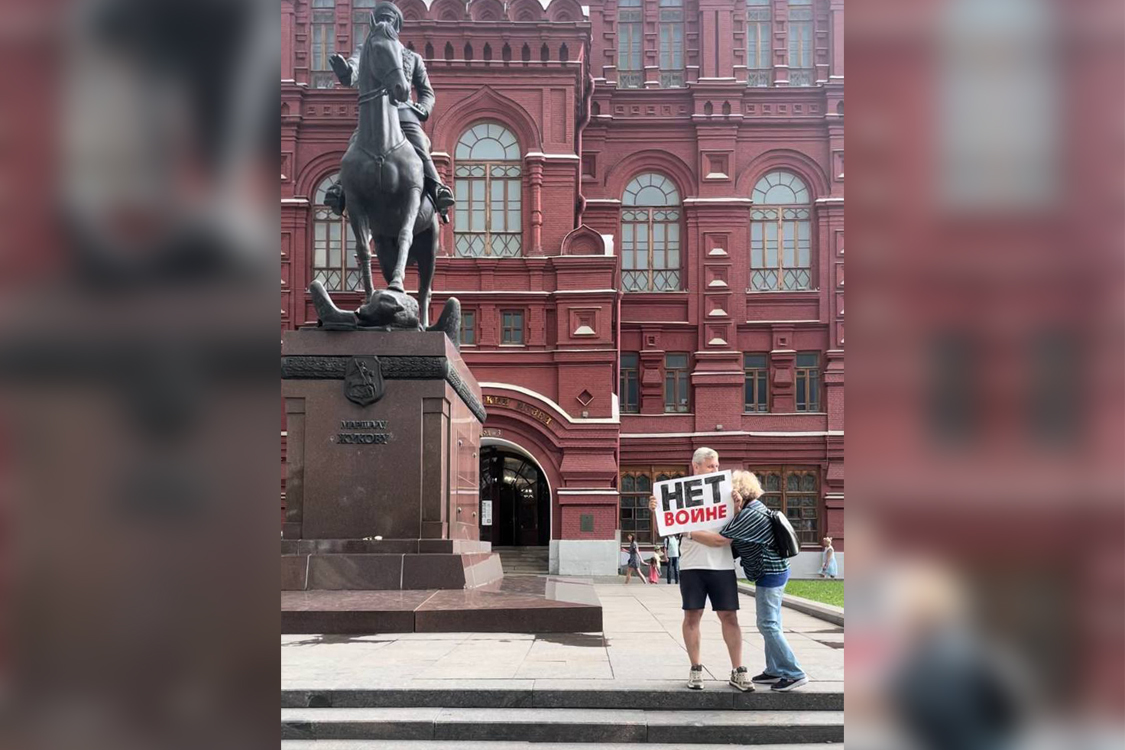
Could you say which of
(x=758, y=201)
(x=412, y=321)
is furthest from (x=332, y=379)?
(x=758, y=201)

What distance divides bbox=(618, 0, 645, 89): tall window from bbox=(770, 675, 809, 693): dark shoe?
28.8 meters

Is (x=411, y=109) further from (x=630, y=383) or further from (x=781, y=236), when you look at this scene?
(x=781, y=236)

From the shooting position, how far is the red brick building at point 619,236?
1112 inches

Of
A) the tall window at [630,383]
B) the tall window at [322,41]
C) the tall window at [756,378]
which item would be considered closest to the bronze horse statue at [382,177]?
the tall window at [630,383]

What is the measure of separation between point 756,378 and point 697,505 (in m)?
25.9

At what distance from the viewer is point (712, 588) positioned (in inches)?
229

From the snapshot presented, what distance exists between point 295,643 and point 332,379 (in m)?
2.89

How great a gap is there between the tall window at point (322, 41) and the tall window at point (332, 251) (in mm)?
3324

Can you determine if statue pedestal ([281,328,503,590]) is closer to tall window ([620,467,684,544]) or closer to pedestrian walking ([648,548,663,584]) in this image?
pedestrian walking ([648,548,663,584])

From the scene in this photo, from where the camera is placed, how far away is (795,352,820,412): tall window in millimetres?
31031

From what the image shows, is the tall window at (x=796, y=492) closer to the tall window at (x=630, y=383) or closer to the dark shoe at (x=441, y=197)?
the tall window at (x=630, y=383)
